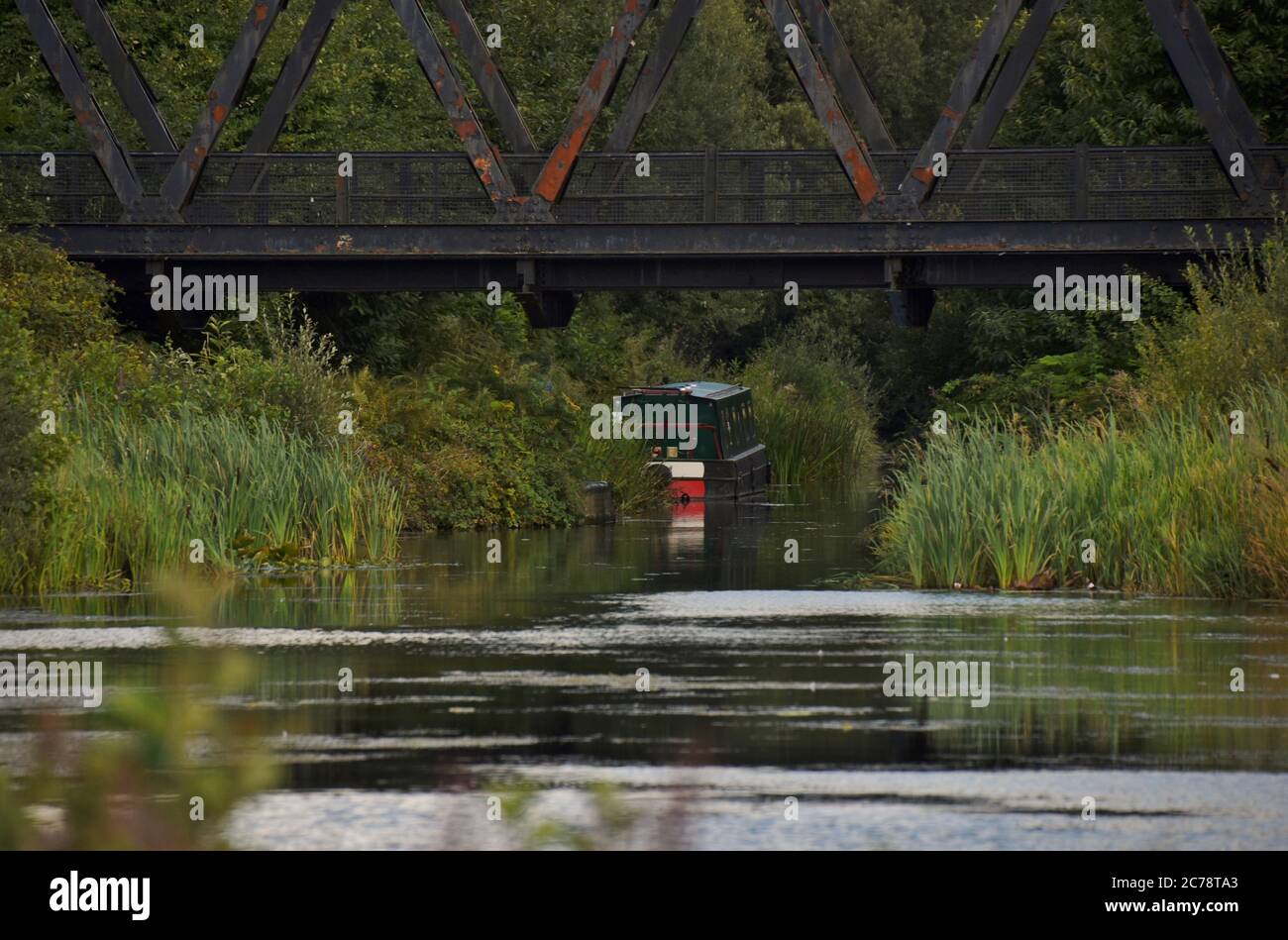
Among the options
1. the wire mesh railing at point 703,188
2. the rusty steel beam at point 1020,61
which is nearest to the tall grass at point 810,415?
the wire mesh railing at point 703,188

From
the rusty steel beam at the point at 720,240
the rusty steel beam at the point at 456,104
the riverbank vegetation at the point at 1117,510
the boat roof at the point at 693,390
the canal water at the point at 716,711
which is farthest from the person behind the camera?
the boat roof at the point at 693,390

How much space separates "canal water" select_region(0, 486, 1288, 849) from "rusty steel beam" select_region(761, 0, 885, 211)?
36.3ft

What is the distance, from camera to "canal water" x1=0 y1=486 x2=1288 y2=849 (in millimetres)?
9930

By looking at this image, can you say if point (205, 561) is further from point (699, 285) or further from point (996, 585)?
point (699, 285)

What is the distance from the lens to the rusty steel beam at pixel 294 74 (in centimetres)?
3250

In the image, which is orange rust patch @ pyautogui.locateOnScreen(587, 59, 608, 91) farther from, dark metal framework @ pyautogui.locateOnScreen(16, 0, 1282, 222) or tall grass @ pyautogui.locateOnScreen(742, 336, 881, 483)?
tall grass @ pyautogui.locateOnScreen(742, 336, 881, 483)

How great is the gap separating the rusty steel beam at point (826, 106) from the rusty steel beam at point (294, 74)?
5411 millimetres

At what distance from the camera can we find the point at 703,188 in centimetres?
3291

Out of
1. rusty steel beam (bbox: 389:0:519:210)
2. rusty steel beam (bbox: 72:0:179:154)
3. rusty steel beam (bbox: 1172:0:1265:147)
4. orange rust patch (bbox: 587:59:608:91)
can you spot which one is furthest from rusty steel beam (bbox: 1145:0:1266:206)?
rusty steel beam (bbox: 72:0:179:154)

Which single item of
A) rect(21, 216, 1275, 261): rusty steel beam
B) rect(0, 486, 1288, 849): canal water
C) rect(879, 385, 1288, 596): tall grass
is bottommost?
rect(0, 486, 1288, 849): canal water

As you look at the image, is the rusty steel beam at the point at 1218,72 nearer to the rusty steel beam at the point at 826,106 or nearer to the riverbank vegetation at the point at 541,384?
the riverbank vegetation at the point at 541,384

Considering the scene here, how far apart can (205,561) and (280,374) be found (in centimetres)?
663

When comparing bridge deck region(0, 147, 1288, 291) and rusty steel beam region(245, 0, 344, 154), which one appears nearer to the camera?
bridge deck region(0, 147, 1288, 291)

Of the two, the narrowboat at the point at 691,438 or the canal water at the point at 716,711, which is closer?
the canal water at the point at 716,711
